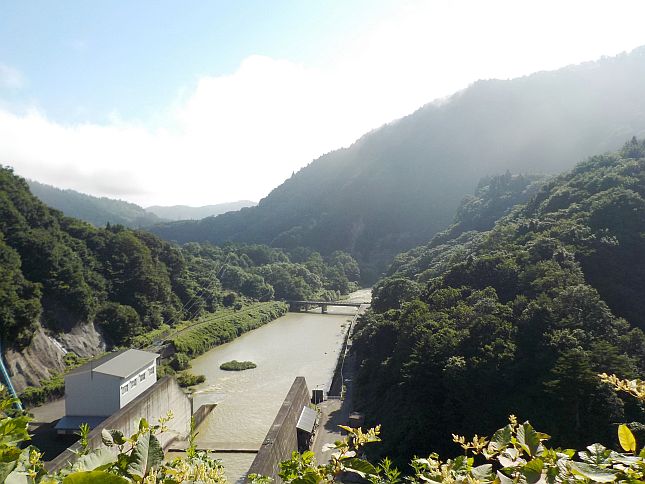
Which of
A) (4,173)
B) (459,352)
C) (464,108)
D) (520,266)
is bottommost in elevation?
(459,352)

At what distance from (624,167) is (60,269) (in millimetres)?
41372

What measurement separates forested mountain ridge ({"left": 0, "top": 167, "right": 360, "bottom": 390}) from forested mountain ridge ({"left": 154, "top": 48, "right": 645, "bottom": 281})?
41364 mm

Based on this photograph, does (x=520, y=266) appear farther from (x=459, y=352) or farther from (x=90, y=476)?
(x=90, y=476)

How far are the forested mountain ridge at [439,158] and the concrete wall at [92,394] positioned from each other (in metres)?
67.6

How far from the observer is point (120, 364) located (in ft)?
58.5

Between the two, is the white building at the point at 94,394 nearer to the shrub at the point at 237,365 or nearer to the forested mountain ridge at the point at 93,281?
the forested mountain ridge at the point at 93,281

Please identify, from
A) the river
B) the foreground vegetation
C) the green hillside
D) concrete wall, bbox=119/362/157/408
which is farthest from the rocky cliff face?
the foreground vegetation

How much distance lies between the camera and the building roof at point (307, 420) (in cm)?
1534

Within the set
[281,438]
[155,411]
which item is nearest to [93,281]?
[155,411]

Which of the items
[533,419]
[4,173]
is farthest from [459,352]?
[4,173]

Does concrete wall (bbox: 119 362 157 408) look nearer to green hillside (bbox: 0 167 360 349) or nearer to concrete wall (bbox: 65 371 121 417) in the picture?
concrete wall (bbox: 65 371 121 417)

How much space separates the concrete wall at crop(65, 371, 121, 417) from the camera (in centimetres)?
1652

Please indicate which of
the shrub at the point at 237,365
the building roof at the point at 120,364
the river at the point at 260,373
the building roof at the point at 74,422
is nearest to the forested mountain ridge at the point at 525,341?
the river at the point at 260,373

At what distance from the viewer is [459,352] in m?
16.1
